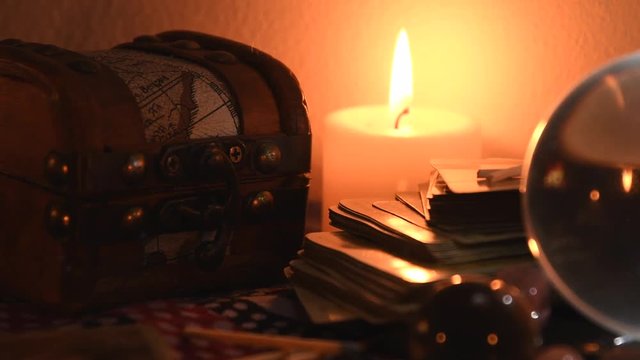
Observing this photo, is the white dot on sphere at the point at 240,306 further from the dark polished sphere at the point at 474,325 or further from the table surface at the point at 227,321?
the dark polished sphere at the point at 474,325

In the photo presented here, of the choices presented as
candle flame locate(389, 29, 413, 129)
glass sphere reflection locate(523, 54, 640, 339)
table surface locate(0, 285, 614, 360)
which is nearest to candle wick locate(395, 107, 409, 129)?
candle flame locate(389, 29, 413, 129)

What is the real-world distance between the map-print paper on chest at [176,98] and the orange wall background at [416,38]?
1.07 ft

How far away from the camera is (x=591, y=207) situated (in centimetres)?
84

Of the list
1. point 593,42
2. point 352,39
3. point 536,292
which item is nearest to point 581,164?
point 536,292

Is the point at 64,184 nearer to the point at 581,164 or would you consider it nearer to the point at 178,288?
the point at 178,288

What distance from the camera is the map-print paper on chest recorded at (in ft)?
3.39

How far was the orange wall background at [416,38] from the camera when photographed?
1.19 m

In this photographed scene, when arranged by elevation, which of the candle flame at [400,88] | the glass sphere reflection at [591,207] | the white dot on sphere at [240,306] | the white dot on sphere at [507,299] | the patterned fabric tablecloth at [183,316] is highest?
the candle flame at [400,88]

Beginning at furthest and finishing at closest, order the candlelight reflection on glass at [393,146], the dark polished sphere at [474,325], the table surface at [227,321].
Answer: the candlelight reflection on glass at [393,146] → the table surface at [227,321] → the dark polished sphere at [474,325]

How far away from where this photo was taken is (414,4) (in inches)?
51.8

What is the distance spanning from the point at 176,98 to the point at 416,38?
399 mm

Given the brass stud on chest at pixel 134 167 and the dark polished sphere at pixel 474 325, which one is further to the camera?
the brass stud on chest at pixel 134 167

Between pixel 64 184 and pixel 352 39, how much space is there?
532mm

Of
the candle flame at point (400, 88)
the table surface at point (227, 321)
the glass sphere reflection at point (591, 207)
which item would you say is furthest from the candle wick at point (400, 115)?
the glass sphere reflection at point (591, 207)
